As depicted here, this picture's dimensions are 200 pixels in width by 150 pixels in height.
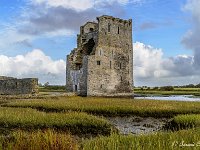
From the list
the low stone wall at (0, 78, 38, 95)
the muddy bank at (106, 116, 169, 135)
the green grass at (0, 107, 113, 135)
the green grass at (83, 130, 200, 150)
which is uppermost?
the low stone wall at (0, 78, 38, 95)

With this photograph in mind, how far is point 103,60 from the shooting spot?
164ft

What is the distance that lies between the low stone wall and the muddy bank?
2004cm

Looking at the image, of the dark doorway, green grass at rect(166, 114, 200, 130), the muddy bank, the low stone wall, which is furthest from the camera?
the dark doorway

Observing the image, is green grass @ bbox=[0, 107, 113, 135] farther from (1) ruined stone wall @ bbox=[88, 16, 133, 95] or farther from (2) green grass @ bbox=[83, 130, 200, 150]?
(1) ruined stone wall @ bbox=[88, 16, 133, 95]

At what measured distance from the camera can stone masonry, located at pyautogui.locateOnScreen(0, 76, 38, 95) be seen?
41969 millimetres

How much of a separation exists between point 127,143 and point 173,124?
28.0ft

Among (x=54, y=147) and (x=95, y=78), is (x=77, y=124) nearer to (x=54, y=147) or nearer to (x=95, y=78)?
(x=54, y=147)

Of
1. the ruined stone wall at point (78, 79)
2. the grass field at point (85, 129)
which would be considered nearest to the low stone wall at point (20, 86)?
the ruined stone wall at point (78, 79)

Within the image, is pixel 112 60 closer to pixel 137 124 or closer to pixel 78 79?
pixel 78 79

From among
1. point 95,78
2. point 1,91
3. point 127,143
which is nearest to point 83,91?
point 95,78

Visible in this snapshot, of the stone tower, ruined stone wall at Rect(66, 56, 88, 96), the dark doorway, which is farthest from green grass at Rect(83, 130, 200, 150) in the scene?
the dark doorway

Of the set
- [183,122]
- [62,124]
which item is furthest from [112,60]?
[62,124]

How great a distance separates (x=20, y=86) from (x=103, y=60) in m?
12.9

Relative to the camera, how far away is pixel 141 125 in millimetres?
21391
